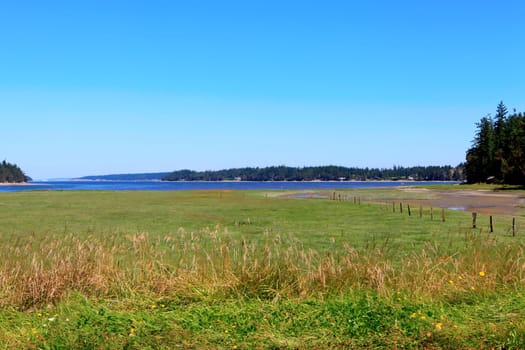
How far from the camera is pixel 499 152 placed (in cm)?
11056

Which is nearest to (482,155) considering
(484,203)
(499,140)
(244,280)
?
(499,140)

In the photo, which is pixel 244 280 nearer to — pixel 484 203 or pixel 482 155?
pixel 484 203

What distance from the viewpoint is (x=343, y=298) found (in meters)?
8.76

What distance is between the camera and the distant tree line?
97938mm

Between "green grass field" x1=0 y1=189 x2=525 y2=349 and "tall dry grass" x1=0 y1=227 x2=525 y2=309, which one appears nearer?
"green grass field" x1=0 y1=189 x2=525 y2=349

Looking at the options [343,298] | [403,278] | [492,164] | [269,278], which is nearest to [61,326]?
[269,278]

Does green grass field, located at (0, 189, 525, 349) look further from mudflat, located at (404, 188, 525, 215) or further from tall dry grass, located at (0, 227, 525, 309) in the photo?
mudflat, located at (404, 188, 525, 215)

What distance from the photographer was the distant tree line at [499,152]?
9794cm

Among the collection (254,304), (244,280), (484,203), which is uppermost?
(244,280)

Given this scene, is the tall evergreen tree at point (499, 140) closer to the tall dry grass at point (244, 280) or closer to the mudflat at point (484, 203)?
the mudflat at point (484, 203)

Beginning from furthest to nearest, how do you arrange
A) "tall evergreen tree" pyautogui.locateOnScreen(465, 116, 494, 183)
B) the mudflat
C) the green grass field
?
"tall evergreen tree" pyautogui.locateOnScreen(465, 116, 494, 183) < the mudflat < the green grass field

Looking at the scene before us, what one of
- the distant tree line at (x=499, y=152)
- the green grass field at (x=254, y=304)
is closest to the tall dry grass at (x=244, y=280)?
the green grass field at (x=254, y=304)

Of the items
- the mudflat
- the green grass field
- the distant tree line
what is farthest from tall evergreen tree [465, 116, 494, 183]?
the green grass field

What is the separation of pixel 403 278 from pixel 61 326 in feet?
21.2
